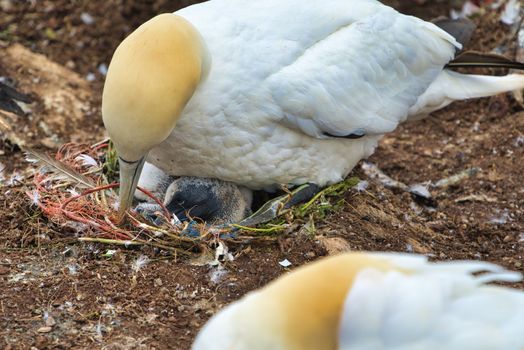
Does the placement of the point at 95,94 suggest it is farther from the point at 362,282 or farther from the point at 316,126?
the point at 362,282

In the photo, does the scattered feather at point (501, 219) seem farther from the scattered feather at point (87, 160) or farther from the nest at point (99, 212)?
the scattered feather at point (87, 160)

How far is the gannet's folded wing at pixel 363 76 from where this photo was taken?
5805 mm

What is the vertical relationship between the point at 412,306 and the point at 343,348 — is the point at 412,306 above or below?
above

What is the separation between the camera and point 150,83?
5.00 meters

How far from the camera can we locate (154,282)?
209 inches

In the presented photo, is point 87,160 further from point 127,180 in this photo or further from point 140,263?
point 140,263

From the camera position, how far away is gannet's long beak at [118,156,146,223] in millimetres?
5496

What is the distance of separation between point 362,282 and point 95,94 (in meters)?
5.12

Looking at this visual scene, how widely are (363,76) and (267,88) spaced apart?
29.7 inches

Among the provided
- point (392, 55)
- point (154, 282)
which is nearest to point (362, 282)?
point (154, 282)

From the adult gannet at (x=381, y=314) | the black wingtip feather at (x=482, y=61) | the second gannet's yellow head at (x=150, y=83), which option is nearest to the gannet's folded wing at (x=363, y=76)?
the black wingtip feather at (x=482, y=61)

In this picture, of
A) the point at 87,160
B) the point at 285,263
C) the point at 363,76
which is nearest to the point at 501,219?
the point at 363,76

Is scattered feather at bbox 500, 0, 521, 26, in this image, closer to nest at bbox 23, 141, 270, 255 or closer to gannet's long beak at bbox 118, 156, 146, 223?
nest at bbox 23, 141, 270, 255

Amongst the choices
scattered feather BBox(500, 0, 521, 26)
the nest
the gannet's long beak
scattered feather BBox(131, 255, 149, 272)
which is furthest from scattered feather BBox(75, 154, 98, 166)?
scattered feather BBox(500, 0, 521, 26)
